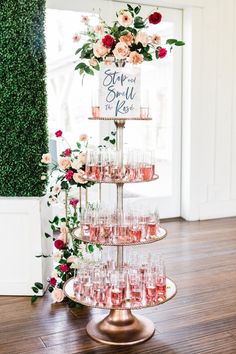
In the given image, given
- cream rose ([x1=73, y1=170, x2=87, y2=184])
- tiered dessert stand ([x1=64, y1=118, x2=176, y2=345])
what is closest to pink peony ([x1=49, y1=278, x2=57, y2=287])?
tiered dessert stand ([x1=64, y1=118, x2=176, y2=345])

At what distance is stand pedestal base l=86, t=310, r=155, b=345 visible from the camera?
273cm

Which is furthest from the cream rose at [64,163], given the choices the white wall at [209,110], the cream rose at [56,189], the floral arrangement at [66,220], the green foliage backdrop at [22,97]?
the white wall at [209,110]

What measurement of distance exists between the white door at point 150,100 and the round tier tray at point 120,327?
248cm

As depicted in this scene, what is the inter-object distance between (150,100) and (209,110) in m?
0.71

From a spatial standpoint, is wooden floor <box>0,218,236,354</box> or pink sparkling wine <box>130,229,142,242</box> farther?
wooden floor <box>0,218,236,354</box>

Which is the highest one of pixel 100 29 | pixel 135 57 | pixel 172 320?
pixel 100 29

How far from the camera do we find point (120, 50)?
2414 millimetres

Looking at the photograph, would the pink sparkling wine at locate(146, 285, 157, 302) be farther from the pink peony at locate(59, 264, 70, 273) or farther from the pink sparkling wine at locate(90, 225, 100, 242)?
the pink peony at locate(59, 264, 70, 273)

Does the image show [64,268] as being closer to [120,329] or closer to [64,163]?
[120,329]

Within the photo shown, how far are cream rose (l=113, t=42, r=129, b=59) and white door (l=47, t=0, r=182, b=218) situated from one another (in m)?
2.59

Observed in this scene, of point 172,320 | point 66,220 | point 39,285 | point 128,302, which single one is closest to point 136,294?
point 128,302

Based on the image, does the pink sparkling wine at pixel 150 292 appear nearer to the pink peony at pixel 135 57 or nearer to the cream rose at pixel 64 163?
the cream rose at pixel 64 163

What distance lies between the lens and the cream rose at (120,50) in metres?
2.41

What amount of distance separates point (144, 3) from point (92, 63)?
10.0ft
